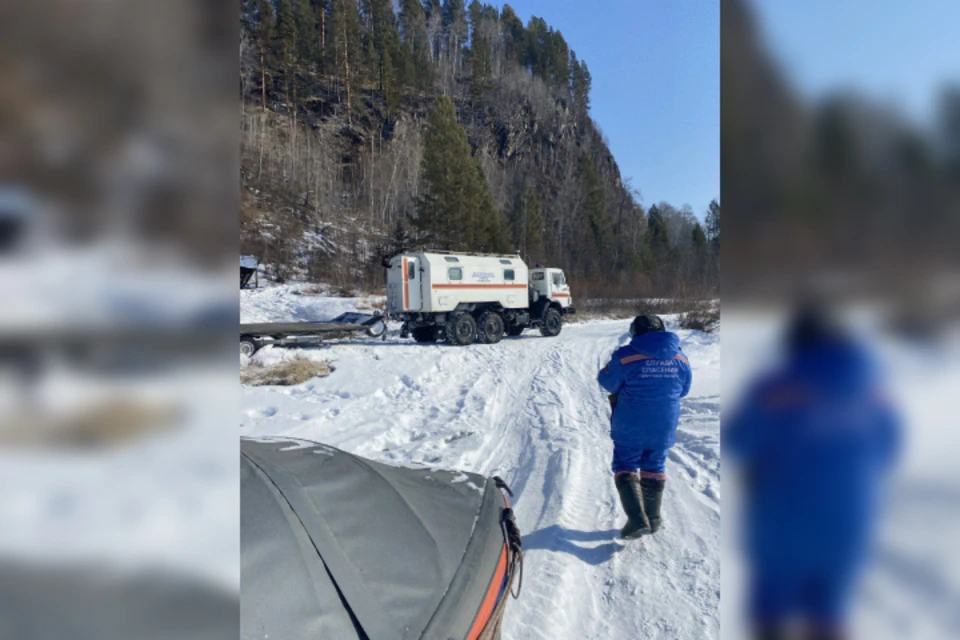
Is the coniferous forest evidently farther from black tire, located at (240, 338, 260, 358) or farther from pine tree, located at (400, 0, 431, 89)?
black tire, located at (240, 338, 260, 358)

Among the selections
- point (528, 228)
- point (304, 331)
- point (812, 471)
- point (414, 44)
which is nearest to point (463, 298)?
point (304, 331)

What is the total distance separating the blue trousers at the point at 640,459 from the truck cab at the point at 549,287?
1387cm

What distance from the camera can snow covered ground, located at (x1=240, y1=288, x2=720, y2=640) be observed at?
261 centimetres

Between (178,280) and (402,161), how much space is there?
1648 inches

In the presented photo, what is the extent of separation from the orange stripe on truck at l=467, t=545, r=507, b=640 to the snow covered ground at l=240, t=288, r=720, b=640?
0.59 meters

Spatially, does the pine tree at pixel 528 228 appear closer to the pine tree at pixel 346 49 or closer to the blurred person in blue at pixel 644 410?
the pine tree at pixel 346 49

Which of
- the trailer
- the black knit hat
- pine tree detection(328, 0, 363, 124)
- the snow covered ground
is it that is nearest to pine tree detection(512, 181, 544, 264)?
pine tree detection(328, 0, 363, 124)

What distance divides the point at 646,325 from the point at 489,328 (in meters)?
11.7

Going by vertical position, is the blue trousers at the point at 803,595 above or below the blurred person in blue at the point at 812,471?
below

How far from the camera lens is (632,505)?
3234 millimetres

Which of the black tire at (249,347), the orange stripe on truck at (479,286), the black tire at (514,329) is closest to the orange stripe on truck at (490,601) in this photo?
the black tire at (249,347)

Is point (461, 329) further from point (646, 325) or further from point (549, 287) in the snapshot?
point (646, 325)

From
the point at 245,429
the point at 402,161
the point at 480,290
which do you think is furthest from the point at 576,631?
the point at 402,161

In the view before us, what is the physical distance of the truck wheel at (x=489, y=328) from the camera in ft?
48.2
